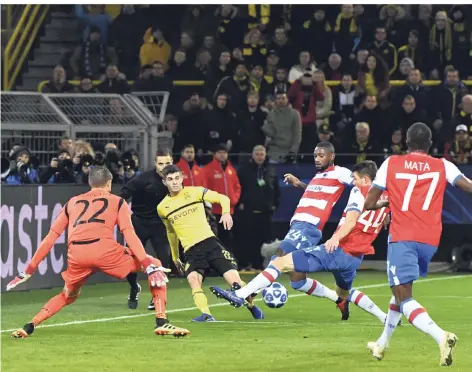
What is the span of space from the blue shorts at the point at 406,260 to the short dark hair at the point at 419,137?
2.60 feet

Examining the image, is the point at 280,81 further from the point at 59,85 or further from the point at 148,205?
the point at 148,205

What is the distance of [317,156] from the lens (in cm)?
1504

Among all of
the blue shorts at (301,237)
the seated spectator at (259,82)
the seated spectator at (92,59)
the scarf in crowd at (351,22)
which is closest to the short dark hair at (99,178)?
the blue shorts at (301,237)

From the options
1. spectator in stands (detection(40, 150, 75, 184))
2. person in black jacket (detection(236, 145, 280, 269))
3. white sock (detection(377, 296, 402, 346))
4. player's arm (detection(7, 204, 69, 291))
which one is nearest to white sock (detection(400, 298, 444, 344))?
white sock (detection(377, 296, 402, 346))

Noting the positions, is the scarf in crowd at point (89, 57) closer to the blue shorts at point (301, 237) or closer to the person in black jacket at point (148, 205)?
the person in black jacket at point (148, 205)

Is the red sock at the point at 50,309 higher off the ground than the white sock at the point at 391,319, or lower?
lower

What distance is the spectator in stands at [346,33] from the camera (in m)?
25.8

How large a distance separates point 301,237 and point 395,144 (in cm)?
852

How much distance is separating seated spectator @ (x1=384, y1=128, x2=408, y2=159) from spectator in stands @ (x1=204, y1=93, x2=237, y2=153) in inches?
106

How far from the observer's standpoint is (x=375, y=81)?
24516mm

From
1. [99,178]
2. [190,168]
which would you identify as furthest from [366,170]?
[190,168]

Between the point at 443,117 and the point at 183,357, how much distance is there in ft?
42.9

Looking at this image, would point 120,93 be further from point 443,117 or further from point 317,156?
point 317,156

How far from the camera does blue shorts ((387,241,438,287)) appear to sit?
11094 millimetres
